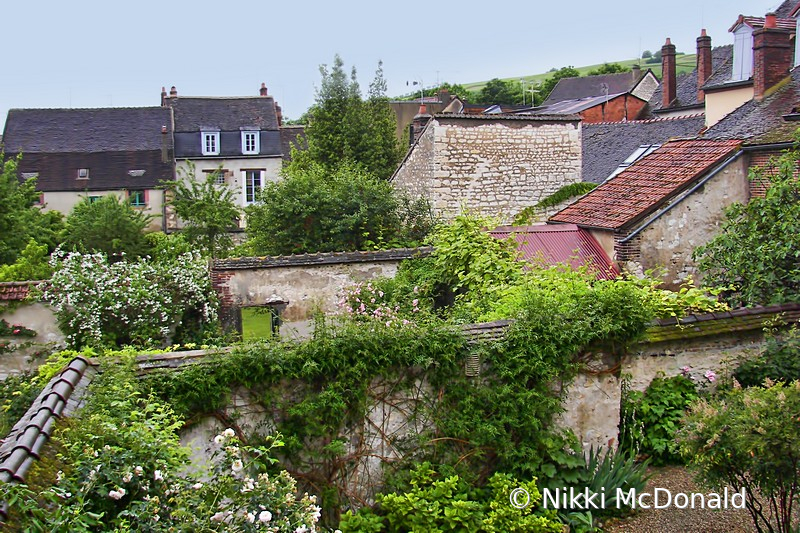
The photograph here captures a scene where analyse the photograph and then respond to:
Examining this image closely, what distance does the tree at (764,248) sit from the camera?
10805 mm

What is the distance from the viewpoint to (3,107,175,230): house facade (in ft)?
136

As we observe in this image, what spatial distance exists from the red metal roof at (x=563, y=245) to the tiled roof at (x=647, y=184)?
0.32 m

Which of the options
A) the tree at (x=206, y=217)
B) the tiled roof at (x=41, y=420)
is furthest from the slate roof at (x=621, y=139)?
the tiled roof at (x=41, y=420)

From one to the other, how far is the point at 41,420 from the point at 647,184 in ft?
39.1

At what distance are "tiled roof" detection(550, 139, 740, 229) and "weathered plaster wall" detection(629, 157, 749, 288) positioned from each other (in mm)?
286

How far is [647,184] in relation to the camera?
14.6 m

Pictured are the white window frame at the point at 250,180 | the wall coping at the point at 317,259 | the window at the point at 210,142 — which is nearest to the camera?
the wall coping at the point at 317,259

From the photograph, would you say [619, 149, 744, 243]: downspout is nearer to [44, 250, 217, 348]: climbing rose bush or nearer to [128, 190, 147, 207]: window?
[44, 250, 217, 348]: climbing rose bush

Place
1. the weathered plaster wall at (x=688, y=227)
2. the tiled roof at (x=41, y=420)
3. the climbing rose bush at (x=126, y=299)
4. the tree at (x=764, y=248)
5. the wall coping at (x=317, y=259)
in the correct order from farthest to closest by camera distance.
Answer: the wall coping at (x=317, y=259)
the climbing rose bush at (x=126, y=299)
the weathered plaster wall at (x=688, y=227)
the tree at (x=764, y=248)
the tiled roof at (x=41, y=420)

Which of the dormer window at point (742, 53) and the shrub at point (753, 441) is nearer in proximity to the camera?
the shrub at point (753, 441)

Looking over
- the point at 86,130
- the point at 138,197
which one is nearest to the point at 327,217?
the point at 138,197

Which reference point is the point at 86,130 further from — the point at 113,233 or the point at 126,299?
the point at 126,299

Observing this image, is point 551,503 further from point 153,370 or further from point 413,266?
point 413,266

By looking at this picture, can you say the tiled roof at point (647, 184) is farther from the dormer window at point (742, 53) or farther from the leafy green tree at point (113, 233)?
the leafy green tree at point (113, 233)
